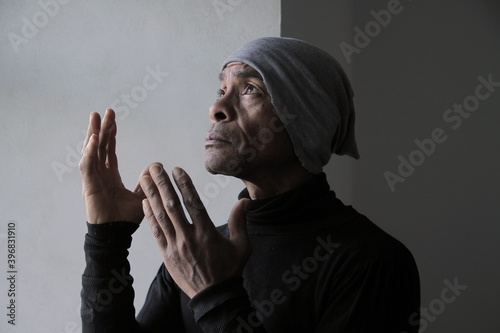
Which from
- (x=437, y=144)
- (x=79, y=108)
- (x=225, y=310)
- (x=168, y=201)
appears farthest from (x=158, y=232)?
(x=437, y=144)

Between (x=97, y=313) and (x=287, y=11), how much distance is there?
1.01 meters

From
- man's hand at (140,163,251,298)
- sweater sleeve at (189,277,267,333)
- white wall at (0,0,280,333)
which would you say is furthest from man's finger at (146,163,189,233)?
white wall at (0,0,280,333)

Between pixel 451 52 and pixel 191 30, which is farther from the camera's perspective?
pixel 451 52

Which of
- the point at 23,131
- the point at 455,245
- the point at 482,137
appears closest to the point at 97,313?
the point at 23,131

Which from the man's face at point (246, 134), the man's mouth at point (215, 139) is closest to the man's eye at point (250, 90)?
the man's face at point (246, 134)

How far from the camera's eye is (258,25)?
1.76 m

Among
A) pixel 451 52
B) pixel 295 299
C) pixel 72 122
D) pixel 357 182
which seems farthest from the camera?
pixel 451 52

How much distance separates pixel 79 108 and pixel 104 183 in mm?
861

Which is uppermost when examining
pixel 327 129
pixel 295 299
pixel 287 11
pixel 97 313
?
pixel 287 11

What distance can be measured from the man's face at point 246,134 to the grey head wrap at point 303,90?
0.02m

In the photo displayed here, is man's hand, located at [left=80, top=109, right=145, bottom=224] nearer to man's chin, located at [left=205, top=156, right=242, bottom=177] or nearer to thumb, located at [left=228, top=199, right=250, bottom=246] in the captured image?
man's chin, located at [left=205, top=156, right=242, bottom=177]

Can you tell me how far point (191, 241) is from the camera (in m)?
0.94

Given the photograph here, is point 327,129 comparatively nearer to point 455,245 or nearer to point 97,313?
point 97,313

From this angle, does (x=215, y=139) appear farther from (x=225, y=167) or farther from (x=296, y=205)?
(x=296, y=205)
